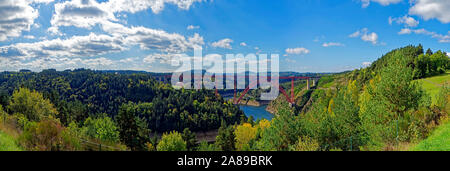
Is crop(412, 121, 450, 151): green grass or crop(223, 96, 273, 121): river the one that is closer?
crop(412, 121, 450, 151): green grass

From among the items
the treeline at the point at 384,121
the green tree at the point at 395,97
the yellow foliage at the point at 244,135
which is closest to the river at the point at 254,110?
the yellow foliage at the point at 244,135

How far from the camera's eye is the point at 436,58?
41.9m

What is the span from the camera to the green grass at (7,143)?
217 inches

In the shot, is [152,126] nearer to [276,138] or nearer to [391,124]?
[276,138]

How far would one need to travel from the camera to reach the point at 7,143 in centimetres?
588

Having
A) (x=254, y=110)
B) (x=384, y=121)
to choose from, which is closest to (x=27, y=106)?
(x=384, y=121)

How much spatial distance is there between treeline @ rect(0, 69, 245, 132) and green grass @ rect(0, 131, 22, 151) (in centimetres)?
3888

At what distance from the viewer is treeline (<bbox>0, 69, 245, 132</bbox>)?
67.2 meters

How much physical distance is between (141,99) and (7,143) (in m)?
92.1

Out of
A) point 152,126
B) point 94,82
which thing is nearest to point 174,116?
point 152,126

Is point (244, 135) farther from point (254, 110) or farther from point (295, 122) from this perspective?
point (254, 110)

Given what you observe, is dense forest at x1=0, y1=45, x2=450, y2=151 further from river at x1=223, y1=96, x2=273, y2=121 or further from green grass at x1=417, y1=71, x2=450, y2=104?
river at x1=223, y1=96, x2=273, y2=121

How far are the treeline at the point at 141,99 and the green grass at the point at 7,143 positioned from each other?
38.9 meters

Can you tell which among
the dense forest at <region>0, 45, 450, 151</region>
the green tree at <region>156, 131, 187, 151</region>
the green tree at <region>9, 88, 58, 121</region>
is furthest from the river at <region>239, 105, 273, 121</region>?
the green tree at <region>9, 88, 58, 121</region>
